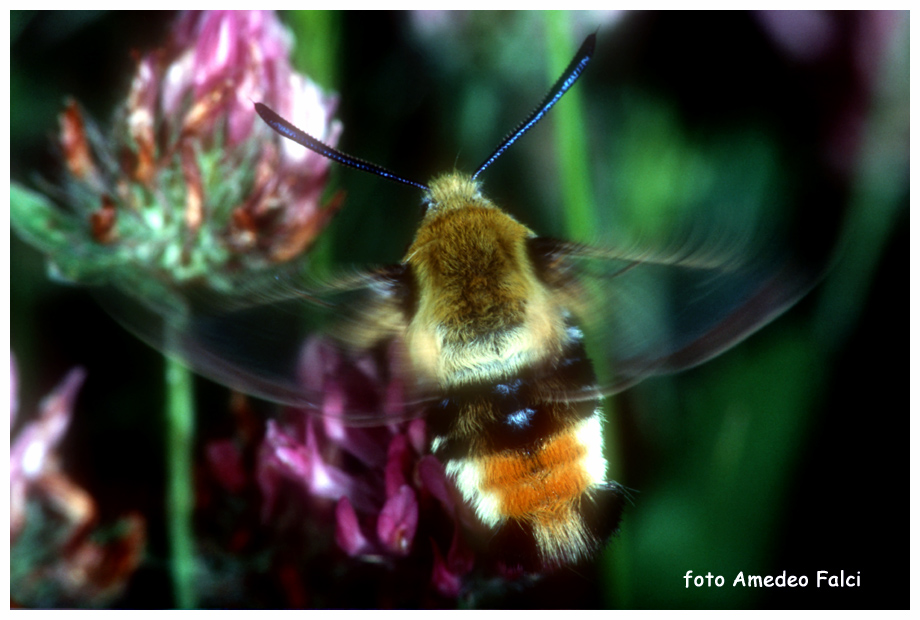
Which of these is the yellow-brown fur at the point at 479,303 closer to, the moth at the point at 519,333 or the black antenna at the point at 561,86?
the moth at the point at 519,333

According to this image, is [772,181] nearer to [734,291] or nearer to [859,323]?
[859,323]

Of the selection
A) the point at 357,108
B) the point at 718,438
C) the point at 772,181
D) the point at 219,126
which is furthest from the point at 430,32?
the point at 718,438

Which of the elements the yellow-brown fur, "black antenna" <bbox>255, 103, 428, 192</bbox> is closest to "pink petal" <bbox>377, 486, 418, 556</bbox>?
the yellow-brown fur

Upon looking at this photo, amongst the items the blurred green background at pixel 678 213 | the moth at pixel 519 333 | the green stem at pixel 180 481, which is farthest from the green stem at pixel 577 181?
the green stem at pixel 180 481

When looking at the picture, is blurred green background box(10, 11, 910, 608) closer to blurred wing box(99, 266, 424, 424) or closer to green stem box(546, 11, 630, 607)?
green stem box(546, 11, 630, 607)

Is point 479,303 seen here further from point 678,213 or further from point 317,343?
point 678,213
